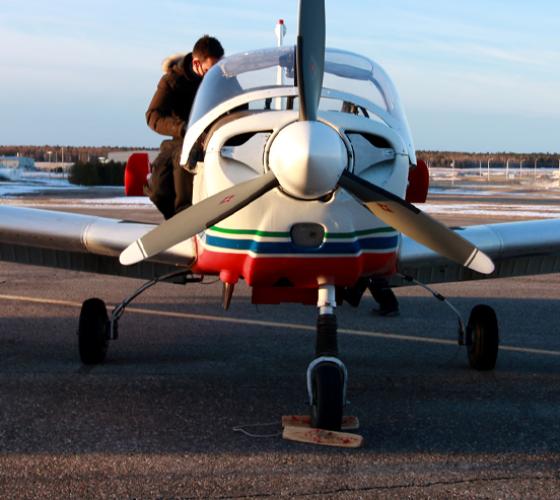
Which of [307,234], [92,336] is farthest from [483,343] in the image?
[92,336]

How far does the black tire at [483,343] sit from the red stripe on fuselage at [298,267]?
1523mm

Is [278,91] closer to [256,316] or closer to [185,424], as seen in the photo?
[185,424]

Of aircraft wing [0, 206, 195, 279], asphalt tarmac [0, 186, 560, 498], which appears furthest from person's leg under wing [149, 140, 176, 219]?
asphalt tarmac [0, 186, 560, 498]

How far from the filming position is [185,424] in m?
4.94

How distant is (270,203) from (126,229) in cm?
208

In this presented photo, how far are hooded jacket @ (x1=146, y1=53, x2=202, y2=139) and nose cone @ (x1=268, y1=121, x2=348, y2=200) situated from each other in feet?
8.41

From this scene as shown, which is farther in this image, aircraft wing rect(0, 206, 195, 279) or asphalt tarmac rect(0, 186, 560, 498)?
aircraft wing rect(0, 206, 195, 279)

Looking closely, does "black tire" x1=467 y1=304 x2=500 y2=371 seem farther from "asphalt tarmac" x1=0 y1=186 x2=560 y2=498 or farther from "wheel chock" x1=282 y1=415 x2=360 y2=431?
"wheel chock" x1=282 y1=415 x2=360 y2=431

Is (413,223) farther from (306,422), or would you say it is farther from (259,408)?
(259,408)

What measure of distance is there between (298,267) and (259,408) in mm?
916

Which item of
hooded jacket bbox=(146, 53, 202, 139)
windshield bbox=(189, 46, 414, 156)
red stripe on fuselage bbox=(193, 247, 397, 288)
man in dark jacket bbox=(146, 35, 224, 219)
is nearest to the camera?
red stripe on fuselage bbox=(193, 247, 397, 288)

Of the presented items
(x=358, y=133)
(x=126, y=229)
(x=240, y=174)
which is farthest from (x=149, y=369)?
(x=358, y=133)

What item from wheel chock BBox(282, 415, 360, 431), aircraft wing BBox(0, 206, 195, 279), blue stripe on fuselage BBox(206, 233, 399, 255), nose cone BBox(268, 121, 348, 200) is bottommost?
wheel chock BBox(282, 415, 360, 431)

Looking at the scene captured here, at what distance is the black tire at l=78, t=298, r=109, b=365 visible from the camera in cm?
643
